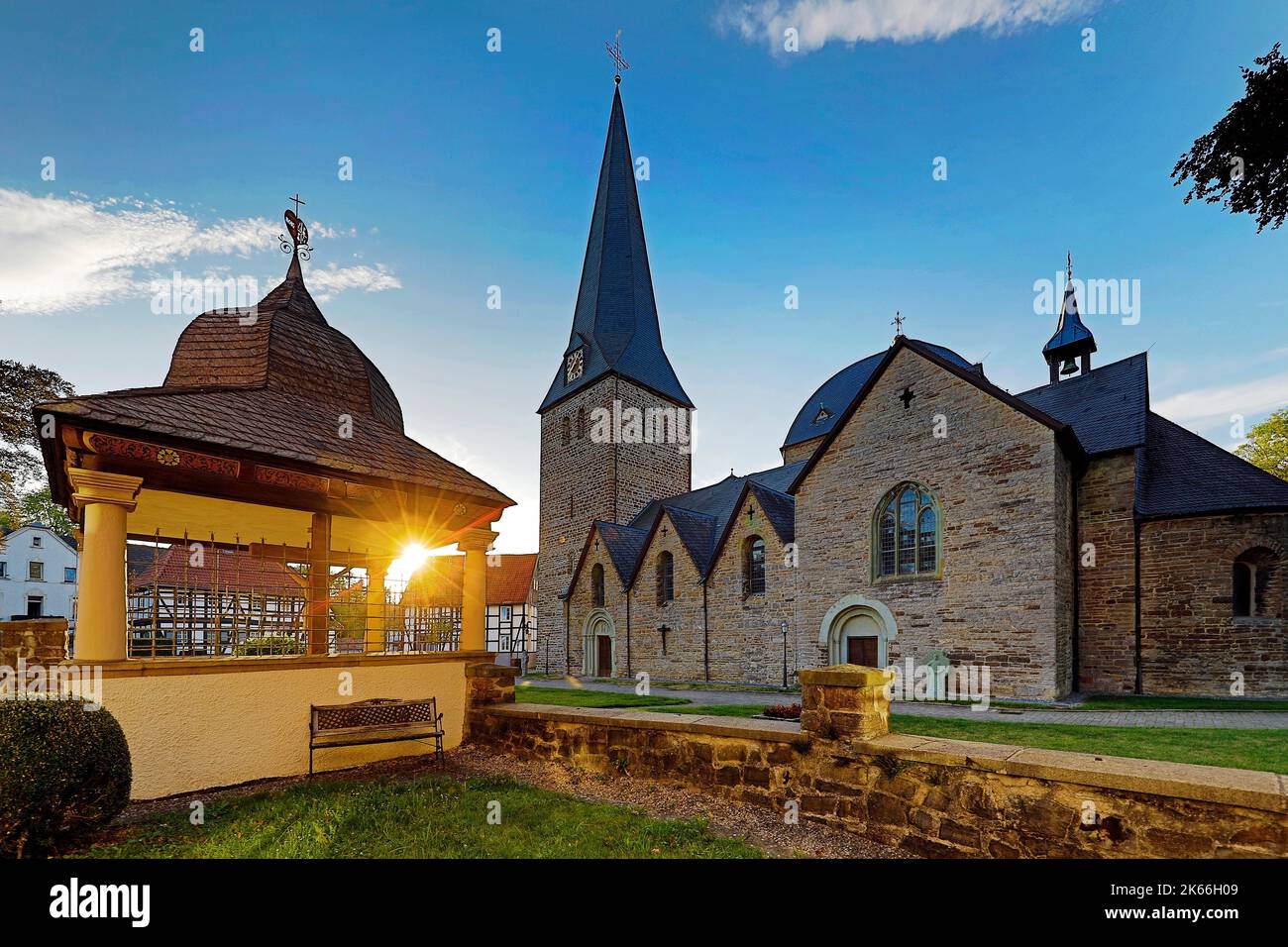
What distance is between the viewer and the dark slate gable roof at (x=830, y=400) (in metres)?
29.4

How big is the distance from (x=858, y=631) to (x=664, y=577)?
9.14 m

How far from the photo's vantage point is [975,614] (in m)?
14.1

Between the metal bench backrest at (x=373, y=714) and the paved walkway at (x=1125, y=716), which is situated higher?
the metal bench backrest at (x=373, y=714)

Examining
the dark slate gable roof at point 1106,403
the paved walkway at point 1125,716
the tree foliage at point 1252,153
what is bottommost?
the paved walkway at point 1125,716

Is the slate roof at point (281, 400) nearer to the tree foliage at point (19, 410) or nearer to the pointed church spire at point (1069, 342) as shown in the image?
the tree foliage at point (19, 410)

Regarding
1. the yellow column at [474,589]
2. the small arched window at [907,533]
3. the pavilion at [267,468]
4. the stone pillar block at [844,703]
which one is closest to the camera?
the stone pillar block at [844,703]

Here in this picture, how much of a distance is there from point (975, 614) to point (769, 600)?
6584 millimetres

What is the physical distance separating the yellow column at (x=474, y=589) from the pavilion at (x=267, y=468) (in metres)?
0.02

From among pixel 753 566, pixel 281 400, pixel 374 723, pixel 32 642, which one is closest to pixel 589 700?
pixel 374 723

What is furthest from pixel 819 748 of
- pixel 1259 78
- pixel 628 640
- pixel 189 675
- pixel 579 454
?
pixel 579 454

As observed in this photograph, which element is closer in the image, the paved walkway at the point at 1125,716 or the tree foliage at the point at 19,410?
the paved walkway at the point at 1125,716

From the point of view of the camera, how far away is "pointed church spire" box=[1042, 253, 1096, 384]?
70.9ft

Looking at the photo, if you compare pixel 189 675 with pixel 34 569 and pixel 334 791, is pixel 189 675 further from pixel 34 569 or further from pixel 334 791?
pixel 34 569

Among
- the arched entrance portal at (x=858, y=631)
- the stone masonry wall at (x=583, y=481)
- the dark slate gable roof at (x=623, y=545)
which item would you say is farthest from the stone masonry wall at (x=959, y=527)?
the stone masonry wall at (x=583, y=481)
